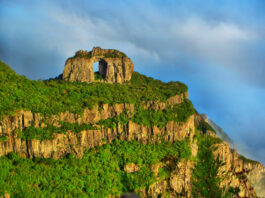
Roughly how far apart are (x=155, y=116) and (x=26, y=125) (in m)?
31.2

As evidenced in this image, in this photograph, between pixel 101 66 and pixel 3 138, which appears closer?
pixel 3 138

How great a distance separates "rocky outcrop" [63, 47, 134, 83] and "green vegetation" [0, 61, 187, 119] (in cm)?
505

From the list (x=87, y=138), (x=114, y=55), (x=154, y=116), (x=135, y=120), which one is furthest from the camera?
(x=114, y=55)

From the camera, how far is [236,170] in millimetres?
88062

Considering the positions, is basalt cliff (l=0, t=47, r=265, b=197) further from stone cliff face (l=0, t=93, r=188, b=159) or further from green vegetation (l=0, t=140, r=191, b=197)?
green vegetation (l=0, t=140, r=191, b=197)

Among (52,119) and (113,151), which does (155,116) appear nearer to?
(113,151)

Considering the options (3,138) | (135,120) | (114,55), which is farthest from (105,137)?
(114,55)

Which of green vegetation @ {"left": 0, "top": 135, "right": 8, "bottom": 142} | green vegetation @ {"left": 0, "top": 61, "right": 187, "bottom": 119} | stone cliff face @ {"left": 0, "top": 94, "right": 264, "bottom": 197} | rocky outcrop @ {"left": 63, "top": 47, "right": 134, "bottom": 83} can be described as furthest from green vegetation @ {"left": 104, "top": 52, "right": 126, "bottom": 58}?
green vegetation @ {"left": 0, "top": 135, "right": 8, "bottom": 142}

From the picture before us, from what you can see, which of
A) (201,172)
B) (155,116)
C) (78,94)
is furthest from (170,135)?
(201,172)

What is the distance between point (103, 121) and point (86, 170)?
1218 centimetres

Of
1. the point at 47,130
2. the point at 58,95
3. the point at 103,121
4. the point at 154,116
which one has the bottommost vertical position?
the point at 47,130

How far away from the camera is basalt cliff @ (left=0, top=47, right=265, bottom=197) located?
48750 millimetres

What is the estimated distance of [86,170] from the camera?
176 ft

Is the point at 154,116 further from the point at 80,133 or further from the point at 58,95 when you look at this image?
the point at 58,95
